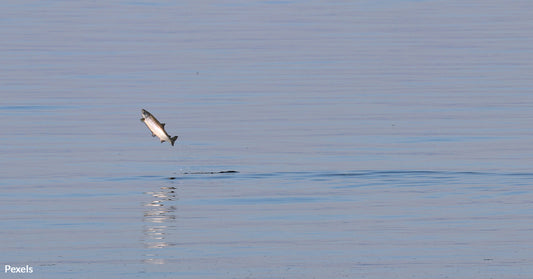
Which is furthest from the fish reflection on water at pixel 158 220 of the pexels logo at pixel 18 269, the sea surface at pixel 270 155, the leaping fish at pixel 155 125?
the pexels logo at pixel 18 269

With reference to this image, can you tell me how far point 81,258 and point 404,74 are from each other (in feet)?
56.1

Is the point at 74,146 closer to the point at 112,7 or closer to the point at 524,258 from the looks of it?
the point at 524,258

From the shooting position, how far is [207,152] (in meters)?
20.1

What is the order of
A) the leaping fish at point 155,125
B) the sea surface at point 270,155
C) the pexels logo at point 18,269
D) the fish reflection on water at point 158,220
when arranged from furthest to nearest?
1. the leaping fish at point 155,125
2. the fish reflection on water at point 158,220
3. the sea surface at point 270,155
4. the pexels logo at point 18,269

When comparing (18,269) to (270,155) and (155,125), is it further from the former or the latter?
(270,155)

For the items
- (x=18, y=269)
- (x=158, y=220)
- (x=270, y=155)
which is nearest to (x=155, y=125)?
(x=158, y=220)

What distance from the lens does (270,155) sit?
19.6 m

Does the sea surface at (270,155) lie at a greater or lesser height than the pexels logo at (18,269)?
greater

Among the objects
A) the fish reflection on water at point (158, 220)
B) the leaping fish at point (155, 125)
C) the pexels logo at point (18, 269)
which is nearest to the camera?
the pexels logo at point (18, 269)

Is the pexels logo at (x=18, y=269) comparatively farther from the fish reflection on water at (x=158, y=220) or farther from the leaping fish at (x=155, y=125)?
the leaping fish at (x=155, y=125)

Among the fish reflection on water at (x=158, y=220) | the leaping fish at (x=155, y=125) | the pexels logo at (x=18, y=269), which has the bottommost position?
the pexels logo at (x=18, y=269)

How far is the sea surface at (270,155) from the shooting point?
43.3 ft

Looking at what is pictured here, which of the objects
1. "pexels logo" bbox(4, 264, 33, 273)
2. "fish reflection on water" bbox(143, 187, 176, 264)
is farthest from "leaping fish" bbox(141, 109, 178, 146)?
"pexels logo" bbox(4, 264, 33, 273)

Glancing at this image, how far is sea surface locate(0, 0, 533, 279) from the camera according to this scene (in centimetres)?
1321
